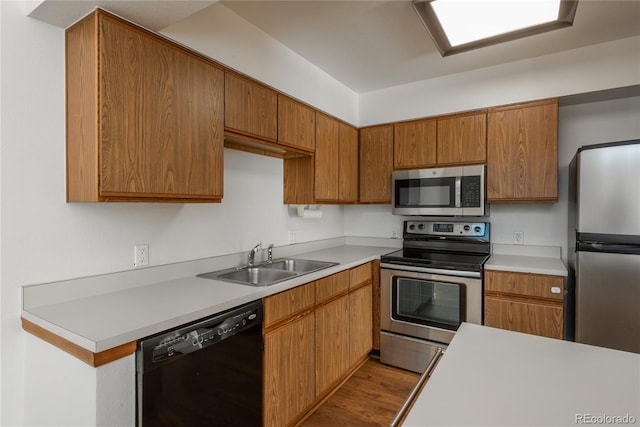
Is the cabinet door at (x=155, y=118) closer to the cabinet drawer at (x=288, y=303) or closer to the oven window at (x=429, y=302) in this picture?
the cabinet drawer at (x=288, y=303)

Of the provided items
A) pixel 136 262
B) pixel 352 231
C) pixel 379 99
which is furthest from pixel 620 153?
pixel 136 262

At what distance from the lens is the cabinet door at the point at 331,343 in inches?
84.4

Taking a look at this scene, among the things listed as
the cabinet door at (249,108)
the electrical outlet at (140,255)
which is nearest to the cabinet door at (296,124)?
the cabinet door at (249,108)

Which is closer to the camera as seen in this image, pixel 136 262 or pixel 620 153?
pixel 136 262

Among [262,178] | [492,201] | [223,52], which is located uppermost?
[223,52]

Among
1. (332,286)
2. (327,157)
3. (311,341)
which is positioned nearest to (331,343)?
(311,341)

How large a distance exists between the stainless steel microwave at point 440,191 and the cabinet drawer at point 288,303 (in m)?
1.38

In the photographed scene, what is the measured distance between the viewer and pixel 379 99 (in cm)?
328

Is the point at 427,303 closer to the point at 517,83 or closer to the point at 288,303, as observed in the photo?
the point at 288,303

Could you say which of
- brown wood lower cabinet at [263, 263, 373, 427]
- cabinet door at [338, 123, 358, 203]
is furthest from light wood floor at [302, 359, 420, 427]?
cabinet door at [338, 123, 358, 203]

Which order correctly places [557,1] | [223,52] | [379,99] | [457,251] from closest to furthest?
[557,1] → [223,52] → [457,251] → [379,99]

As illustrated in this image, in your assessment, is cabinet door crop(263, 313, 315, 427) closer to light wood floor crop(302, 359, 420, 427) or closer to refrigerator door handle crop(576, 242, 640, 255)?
light wood floor crop(302, 359, 420, 427)

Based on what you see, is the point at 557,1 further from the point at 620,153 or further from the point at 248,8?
the point at 248,8

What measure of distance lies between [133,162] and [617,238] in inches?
105
